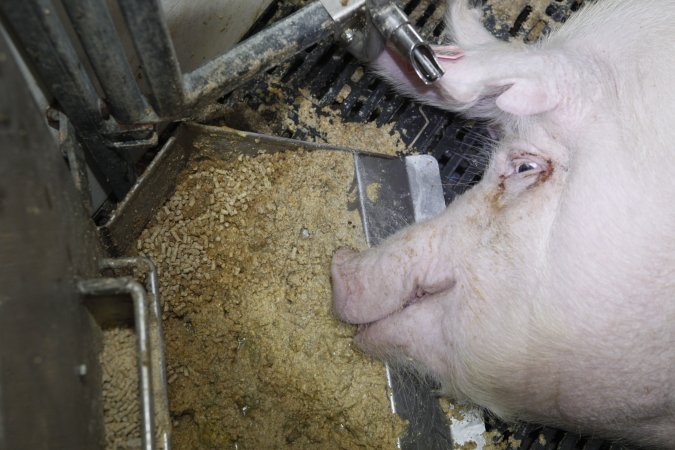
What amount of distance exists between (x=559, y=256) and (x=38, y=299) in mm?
799

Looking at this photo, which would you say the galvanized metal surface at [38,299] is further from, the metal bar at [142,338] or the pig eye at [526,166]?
the pig eye at [526,166]

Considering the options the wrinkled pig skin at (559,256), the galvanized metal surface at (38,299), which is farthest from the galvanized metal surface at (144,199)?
the wrinkled pig skin at (559,256)

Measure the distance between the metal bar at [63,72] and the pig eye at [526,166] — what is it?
76cm

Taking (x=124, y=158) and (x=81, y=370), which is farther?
(x=124, y=158)

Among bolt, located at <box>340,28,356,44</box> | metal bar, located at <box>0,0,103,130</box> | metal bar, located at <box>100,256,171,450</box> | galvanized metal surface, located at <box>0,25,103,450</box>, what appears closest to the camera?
galvanized metal surface, located at <box>0,25,103,450</box>

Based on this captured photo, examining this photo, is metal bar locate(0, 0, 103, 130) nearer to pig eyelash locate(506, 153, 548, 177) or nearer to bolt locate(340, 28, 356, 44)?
bolt locate(340, 28, 356, 44)

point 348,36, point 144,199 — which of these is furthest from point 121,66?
point 348,36

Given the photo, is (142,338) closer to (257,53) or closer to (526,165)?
(257,53)

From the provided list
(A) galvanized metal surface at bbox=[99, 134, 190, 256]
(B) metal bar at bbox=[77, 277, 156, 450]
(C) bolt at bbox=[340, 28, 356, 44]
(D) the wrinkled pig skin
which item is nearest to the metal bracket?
(B) metal bar at bbox=[77, 277, 156, 450]

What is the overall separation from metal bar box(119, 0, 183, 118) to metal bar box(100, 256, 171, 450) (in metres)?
0.26

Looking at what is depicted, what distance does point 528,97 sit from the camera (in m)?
1.25

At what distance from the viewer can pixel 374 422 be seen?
1366 mm

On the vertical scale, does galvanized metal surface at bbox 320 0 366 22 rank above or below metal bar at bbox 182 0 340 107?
below

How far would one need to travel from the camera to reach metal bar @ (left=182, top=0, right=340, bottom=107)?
1.12 metres
